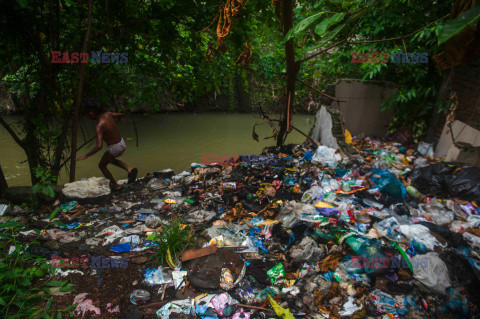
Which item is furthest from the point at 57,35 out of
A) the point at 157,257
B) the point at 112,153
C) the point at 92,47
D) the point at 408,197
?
the point at 408,197

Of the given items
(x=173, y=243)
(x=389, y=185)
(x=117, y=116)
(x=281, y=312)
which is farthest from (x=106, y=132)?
(x=389, y=185)

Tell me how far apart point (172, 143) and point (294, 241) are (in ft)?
19.6

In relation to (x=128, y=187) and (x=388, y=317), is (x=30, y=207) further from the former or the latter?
(x=388, y=317)

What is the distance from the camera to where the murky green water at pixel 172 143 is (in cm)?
577

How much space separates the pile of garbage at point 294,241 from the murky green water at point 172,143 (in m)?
1.78

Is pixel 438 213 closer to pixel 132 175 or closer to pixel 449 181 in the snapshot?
pixel 449 181

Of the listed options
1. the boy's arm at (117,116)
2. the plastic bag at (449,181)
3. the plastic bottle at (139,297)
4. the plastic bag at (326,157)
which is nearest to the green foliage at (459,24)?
the plastic bottle at (139,297)

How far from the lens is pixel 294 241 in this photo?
2473mm

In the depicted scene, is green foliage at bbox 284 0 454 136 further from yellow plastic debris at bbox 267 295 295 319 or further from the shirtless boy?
yellow plastic debris at bbox 267 295 295 319

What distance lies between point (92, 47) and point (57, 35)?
0.47m

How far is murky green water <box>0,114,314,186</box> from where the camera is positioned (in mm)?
5772

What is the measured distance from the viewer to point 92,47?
3.42 m

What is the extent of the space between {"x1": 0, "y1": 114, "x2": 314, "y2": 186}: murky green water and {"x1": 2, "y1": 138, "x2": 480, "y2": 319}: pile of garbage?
178 centimetres

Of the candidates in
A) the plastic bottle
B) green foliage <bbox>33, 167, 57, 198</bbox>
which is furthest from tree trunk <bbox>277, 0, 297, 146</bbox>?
green foliage <bbox>33, 167, 57, 198</bbox>
